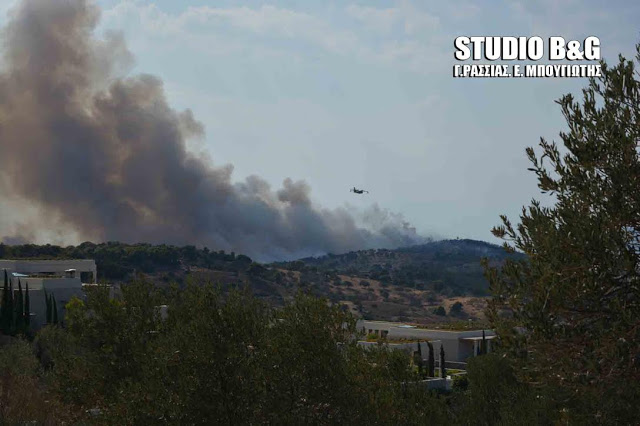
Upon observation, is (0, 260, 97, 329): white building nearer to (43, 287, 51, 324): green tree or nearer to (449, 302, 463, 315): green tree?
(43, 287, 51, 324): green tree

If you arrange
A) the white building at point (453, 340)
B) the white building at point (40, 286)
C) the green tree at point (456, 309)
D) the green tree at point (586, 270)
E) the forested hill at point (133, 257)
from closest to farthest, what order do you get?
1. the green tree at point (586, 270)
2. the white building at point (40, 286)
3. the white building at point (453, 340)
4. the forested hill at point (133, 257)
5. the green tree at point (456, 309)

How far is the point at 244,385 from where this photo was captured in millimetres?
18672

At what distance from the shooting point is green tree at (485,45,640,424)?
1012 cm

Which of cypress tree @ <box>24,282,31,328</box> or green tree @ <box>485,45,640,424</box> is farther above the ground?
green tree @ <box>485,45,640,424</box>

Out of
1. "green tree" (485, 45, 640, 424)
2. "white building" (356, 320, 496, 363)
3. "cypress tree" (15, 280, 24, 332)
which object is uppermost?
"green tree" (485, 45, 640, 424)

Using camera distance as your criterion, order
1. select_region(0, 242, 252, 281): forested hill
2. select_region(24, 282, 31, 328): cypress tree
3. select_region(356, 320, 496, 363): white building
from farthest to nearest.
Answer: select_region(0, 242, 252, 281): forested hill → select_region(356, 320, 496, 363): white building → select_region(24, 282, 31, 328): cypress tree

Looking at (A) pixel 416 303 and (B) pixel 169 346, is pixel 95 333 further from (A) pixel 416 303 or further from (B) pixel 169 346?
(A) pixel 416 303

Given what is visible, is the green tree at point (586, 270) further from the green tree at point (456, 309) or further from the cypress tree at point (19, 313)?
the green tree at point (456, 309)

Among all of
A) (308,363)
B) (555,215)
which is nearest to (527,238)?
(555,215)

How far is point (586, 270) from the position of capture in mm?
10266

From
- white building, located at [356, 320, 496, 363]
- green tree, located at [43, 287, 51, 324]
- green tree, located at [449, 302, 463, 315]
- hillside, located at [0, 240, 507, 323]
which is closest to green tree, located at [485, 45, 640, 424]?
green tree, located at [43, 287, 51, 324]

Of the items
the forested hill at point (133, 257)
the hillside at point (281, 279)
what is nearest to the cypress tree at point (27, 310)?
the hillside at point (281, 279)

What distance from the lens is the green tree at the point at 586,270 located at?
33.2 ft

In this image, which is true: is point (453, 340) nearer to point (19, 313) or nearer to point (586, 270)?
point (19, 313)
